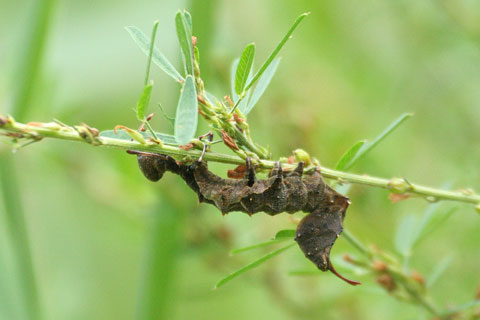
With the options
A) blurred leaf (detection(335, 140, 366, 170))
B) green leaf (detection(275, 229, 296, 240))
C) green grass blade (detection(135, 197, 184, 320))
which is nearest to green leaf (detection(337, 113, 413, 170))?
blurred leaf (detection(335, 140, 366, 170))

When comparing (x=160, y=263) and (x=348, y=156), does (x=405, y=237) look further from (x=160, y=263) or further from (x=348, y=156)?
(x=160, y=263)

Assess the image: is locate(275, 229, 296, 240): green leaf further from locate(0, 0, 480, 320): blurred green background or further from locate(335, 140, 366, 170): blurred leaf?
locate(0, 0, 480, 320): blurred green background

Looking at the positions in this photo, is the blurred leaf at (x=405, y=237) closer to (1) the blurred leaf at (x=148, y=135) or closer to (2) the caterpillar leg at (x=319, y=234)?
(2) the caterpillar leg at (x=319, y=234)

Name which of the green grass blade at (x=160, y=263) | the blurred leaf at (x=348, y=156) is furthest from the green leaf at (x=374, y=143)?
the green grass blade at (x=160, y=263)

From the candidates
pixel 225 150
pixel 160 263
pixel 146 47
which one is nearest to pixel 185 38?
pixel 146 47

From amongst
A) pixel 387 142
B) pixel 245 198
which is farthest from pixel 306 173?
pixel 387 142
